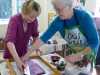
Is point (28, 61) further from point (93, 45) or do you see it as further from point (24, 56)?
point (93, 45)

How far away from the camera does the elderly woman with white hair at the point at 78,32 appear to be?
4.64ft

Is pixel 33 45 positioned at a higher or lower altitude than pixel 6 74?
higher

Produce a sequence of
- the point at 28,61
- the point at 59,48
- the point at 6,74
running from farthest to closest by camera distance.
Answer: the point at 59,48 → the point at 28,61 → the point at 6,74

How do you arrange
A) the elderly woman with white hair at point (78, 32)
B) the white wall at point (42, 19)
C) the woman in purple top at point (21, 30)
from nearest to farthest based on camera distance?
the elderly woman with white hair at point (78, 32) < the woman in purple top at point (21, 30) < the white wall at point (42, 19)

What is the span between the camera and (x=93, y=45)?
1435 mm

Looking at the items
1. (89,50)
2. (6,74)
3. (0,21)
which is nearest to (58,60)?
(89,50)

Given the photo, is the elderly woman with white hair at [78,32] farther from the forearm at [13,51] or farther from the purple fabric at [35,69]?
the forearm at [13,51]

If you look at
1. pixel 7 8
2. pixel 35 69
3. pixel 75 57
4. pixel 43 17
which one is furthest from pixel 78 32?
pixel 7 8

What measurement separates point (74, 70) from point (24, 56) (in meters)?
0.39

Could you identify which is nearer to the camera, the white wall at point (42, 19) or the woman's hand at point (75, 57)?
the woman's hand at point (75, 57)

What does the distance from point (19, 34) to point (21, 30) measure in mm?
34

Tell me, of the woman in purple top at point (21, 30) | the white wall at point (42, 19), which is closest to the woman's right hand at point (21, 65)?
the woman in purple top at point (21, 30)

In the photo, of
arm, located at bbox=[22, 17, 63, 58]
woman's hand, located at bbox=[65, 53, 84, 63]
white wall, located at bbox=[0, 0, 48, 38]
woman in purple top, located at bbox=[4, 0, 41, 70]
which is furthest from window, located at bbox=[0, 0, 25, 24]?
woman's hand, located at bbox=[65, 53, 84, 63]

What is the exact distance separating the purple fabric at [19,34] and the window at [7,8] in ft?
4.12
